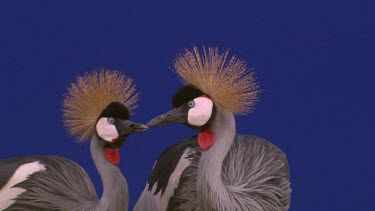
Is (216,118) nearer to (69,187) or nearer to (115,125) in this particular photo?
(115,125)

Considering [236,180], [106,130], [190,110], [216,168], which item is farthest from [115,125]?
[236,180]

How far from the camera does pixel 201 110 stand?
359 centimetres

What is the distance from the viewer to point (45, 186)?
3.69 m

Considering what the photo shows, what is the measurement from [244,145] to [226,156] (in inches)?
5.6

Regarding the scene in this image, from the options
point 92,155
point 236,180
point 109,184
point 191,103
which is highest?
point 191,103

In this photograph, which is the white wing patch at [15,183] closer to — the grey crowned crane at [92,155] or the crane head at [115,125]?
the grey crowned crane at [92,155]

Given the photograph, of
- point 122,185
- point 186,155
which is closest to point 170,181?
point 186,155

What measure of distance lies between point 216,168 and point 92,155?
0.46 meters

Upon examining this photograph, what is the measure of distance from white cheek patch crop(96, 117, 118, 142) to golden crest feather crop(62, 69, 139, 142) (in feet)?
0.15

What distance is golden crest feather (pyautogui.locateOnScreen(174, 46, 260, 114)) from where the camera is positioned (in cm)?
360

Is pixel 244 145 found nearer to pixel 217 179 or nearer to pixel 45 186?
pixel 217 179

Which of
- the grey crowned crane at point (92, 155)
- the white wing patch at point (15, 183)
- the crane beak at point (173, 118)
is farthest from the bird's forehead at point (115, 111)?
the white wing patch at point (15, 183)

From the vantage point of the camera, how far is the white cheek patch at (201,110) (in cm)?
359

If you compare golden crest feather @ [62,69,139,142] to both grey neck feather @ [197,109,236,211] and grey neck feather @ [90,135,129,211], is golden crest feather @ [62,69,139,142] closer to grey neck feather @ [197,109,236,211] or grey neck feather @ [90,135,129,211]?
grey neck feather @ [90,135,129,211]
